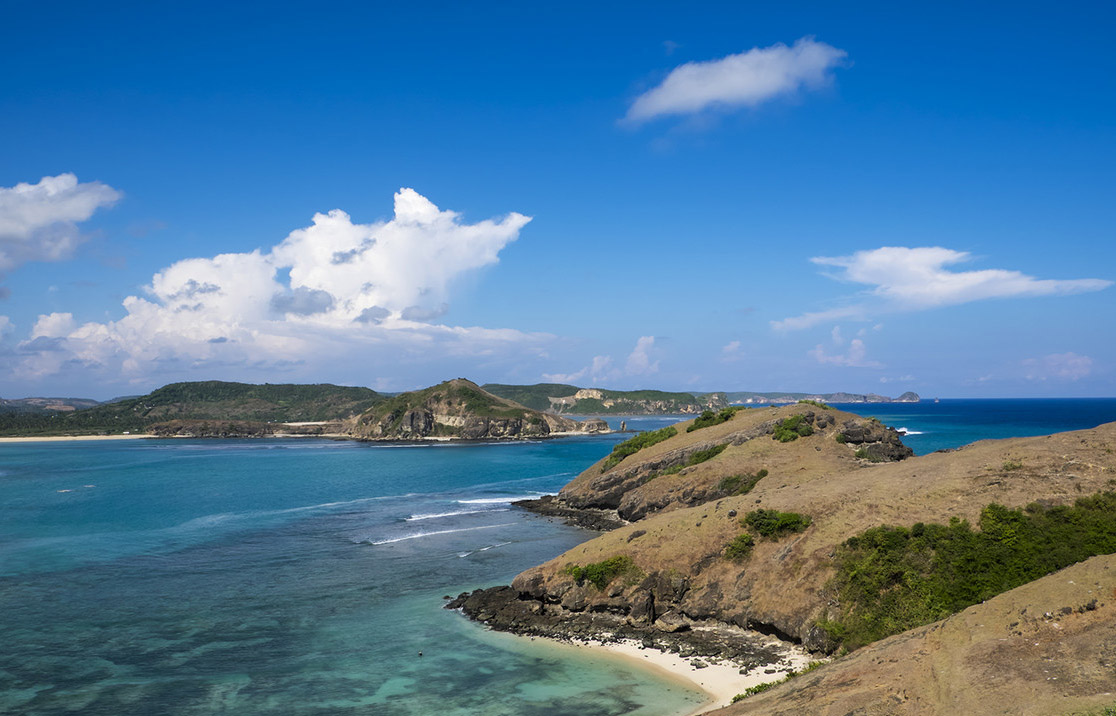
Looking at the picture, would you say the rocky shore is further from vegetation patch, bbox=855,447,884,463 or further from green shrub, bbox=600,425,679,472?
green shrub, bbox=600,425,679,472

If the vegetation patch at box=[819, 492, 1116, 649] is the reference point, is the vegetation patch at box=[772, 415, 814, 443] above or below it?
above

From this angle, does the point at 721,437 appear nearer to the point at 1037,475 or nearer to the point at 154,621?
the point at 1037,475

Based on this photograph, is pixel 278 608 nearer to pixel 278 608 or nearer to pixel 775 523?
pixel 278 608

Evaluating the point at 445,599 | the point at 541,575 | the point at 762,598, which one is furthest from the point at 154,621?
the point at 762,598

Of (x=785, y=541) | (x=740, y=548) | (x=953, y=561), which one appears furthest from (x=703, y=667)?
(x=953, y=561)

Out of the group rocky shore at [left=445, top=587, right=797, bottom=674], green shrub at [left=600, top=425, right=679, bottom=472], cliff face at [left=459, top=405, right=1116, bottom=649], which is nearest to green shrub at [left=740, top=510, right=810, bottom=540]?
cliff face at [left=459, top=405, right=1116, bottom=649]

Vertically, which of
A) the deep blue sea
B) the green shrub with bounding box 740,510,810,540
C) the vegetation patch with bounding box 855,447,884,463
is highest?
the vegetation patch with bounding box 855,447,884,463

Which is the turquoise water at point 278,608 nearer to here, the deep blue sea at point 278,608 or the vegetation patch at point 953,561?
the deep blue sea at point 278,608
